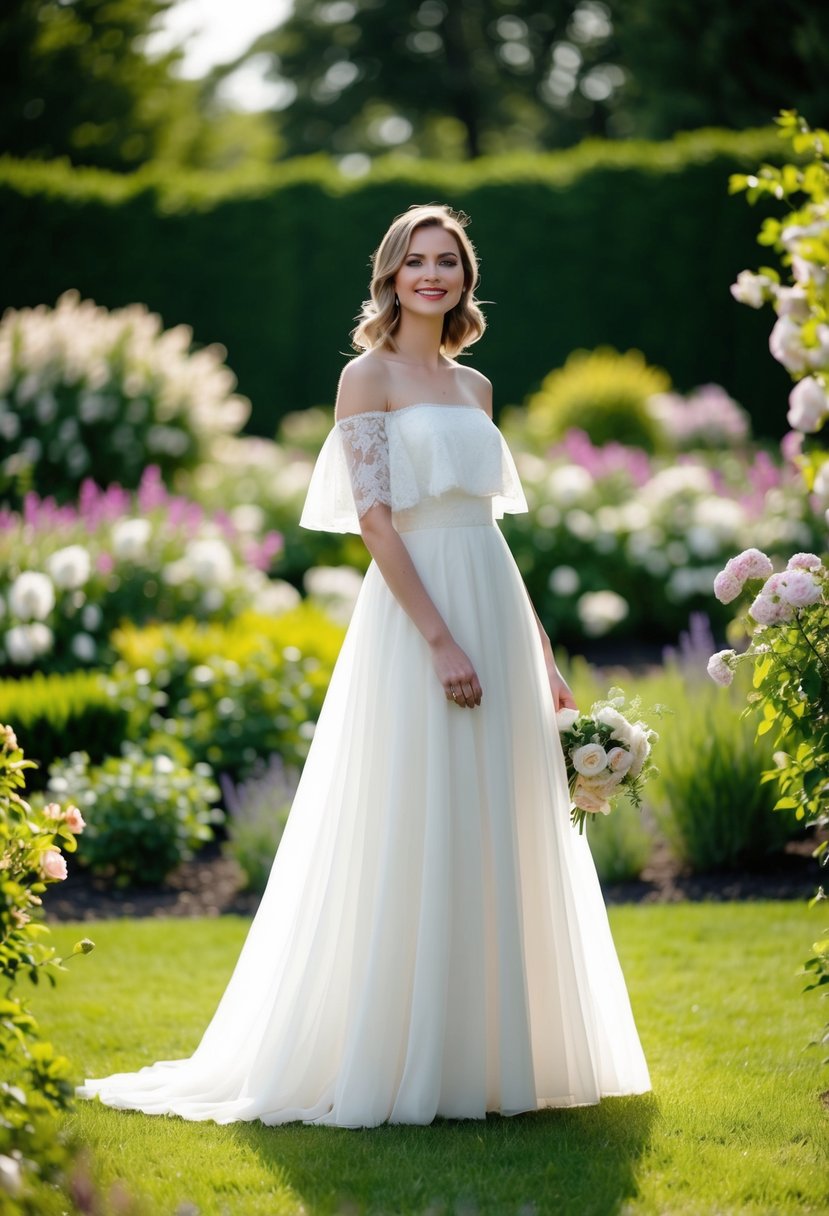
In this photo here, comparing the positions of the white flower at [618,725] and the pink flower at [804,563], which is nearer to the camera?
the pink flower at [804,563]

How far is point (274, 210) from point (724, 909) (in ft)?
38.0

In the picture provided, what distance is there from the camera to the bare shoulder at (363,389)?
338 cm

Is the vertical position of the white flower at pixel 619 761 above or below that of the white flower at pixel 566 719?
below

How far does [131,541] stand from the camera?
7.39m

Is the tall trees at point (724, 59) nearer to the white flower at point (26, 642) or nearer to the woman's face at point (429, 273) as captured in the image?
the white flower at point (26, 642)

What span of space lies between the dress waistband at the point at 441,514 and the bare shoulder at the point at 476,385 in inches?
12.4

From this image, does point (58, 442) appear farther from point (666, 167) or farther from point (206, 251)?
point (666, 167)

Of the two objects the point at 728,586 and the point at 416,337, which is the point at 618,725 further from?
the point at 416,337

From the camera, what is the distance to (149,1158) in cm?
306

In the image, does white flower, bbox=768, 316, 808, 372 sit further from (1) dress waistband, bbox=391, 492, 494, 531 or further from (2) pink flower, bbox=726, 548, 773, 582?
(1) dress waistband, bbox=391, 492, 494, 531

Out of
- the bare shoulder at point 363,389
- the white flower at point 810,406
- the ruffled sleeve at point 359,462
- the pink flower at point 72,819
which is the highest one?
the white flower at point 810,406

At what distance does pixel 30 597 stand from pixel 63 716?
2.62ft
